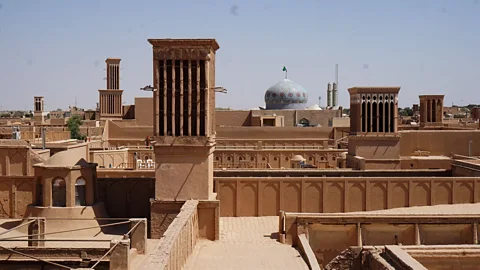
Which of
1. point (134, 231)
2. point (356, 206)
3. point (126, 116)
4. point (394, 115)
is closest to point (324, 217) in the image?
point (356, 206)

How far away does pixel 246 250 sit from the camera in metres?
17.0

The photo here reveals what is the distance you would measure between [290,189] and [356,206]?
8.28ft

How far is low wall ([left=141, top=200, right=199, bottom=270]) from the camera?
1091 centimetres

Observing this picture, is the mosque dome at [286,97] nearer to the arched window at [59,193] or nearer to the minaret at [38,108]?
the minaret at [38,108]

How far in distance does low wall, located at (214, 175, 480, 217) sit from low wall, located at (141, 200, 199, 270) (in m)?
3.77

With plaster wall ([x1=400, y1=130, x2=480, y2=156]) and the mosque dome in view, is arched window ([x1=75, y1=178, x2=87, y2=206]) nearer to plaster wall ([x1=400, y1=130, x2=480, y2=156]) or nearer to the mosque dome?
plaster wall ([x1=400, y1=130, x2=480, y2=156])

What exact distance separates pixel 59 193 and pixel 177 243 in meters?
11.0

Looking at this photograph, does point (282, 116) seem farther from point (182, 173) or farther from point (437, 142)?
point (182, 173)

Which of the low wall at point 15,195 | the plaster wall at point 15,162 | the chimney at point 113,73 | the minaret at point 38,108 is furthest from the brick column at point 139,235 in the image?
the minaret at point 38,108

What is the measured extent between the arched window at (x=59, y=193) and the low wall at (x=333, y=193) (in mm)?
5710

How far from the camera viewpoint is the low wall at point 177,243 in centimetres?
1091

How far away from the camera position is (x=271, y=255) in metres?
16.6

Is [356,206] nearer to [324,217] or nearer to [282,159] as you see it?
[324,217]

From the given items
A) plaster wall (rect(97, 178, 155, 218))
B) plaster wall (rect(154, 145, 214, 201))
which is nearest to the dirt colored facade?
plaster wall (rect(97, 178, 155, 218))
